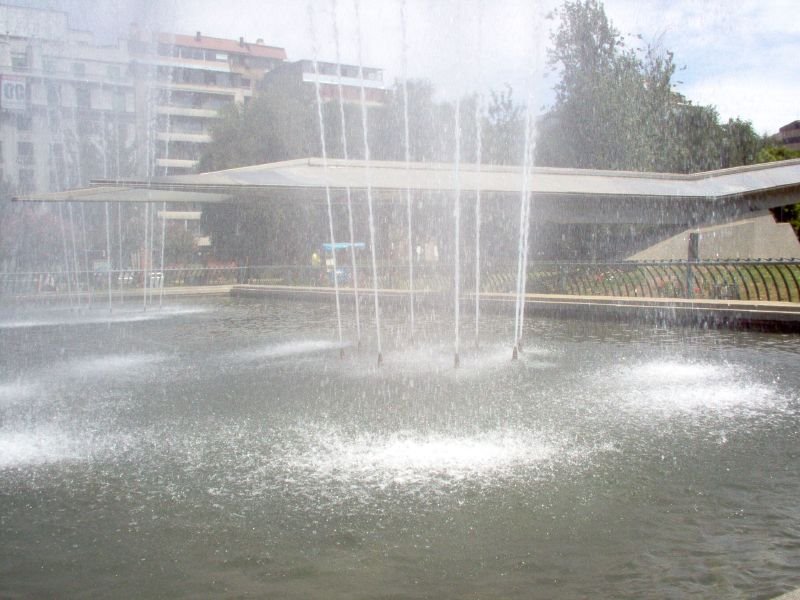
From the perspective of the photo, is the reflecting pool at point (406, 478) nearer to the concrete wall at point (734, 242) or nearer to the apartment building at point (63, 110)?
the concrete wall at point (734, 242)

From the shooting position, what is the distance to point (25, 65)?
4097 cm

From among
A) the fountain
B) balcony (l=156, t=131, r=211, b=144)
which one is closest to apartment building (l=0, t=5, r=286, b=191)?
balcony (l=156, t=131, r=211, b=144)

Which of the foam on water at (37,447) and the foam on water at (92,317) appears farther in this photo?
the foam on water at (92,317)

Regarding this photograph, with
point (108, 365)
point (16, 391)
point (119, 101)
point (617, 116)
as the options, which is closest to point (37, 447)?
point (16, 391)

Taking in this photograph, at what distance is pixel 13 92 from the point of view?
4269cm

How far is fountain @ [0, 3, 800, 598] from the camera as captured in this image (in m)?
3.50

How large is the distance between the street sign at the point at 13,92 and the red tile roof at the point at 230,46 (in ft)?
91.6

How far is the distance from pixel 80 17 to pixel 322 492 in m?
17.4

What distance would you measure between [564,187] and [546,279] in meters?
9.11

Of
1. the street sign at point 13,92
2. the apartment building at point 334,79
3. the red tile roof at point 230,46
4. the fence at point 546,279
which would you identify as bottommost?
the fence at point 546,279

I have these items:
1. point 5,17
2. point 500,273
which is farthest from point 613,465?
point 5,17

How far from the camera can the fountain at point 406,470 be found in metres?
3.50

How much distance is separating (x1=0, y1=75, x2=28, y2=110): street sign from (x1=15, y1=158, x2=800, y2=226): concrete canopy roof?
2294 cm

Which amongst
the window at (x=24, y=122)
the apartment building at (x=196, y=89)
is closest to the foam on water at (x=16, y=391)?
the window at (x=24, y=122)
